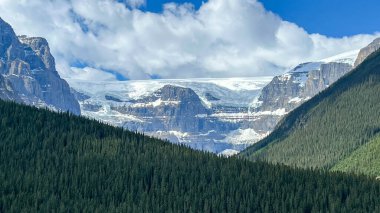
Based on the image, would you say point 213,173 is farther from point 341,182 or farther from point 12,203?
point 12,203

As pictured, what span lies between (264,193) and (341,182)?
A: 25.1m

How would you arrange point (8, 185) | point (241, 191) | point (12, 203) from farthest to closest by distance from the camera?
1. point (241, 191)
2. point (8, 185)
3. point (12, 203)

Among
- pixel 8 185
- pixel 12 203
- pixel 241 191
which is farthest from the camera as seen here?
pixel 241 191

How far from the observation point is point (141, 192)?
185375mm

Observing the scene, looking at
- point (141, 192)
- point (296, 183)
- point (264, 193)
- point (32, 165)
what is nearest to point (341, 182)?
point (296, 183)

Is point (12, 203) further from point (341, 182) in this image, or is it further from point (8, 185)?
point (341, 182)

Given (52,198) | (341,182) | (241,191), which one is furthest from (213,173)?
(52,198)

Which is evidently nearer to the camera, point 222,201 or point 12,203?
point 12,203

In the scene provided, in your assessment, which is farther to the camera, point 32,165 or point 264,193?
point 32,165

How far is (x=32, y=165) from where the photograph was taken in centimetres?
19862

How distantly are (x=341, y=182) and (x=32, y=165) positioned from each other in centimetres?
8580

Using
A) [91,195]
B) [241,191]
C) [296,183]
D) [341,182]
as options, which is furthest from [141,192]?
[341,182]

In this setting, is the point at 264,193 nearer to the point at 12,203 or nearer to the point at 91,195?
the point at 91,195

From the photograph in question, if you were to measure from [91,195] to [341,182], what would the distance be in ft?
225
